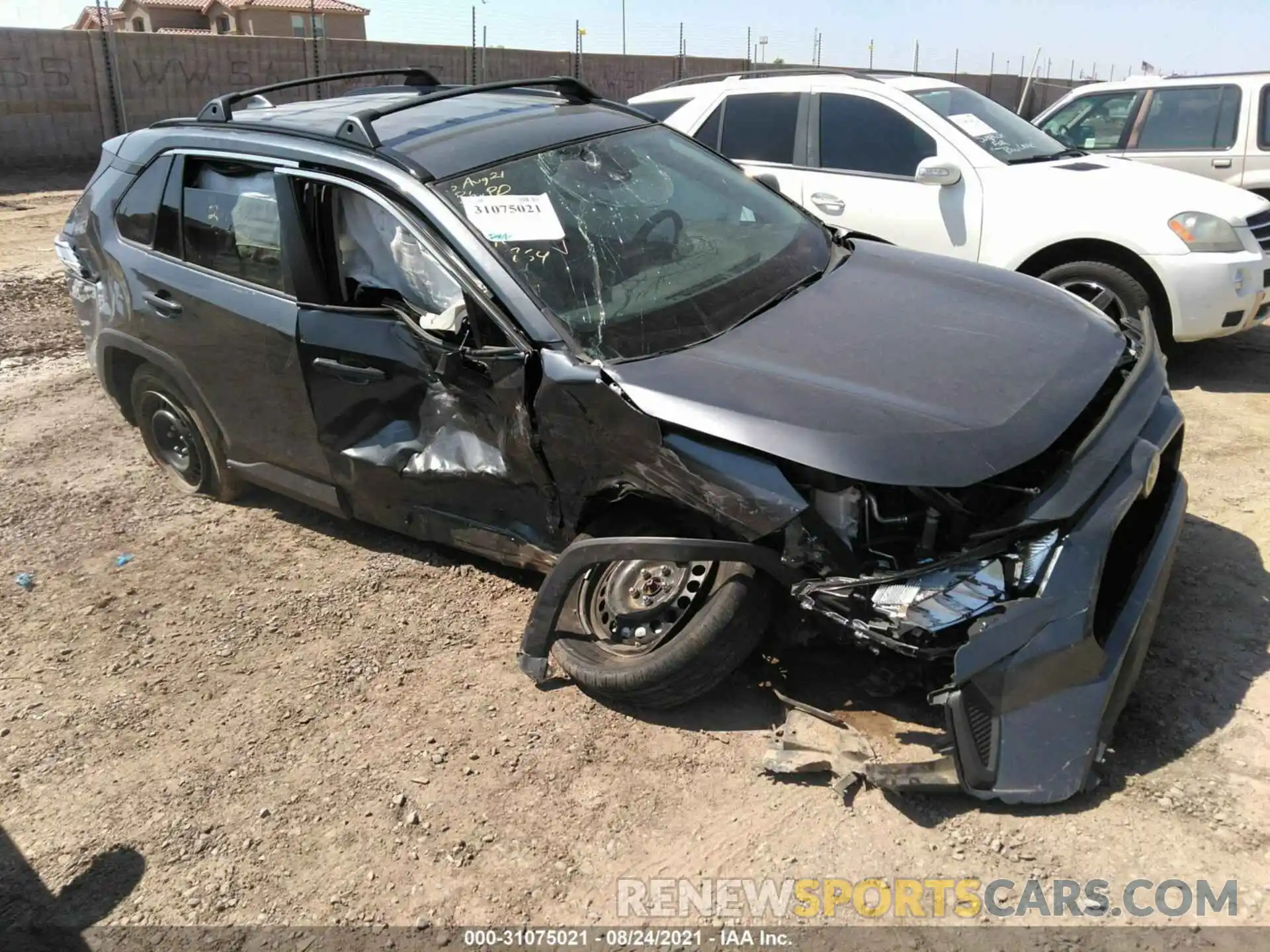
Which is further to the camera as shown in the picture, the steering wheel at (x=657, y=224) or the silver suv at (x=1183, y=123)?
the silver suv at (x=1183, y=123)

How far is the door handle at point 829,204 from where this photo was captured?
647 cm

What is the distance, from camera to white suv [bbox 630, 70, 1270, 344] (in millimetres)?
5555

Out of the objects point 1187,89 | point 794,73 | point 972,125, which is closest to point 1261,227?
point 972,125

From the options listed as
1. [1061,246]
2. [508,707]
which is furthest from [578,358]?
[1061,246]

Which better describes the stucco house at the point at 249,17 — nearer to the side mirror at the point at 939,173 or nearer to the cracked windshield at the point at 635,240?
the side mirror at the point at 939,173

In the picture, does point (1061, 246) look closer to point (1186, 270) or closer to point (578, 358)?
point (1186, 270)

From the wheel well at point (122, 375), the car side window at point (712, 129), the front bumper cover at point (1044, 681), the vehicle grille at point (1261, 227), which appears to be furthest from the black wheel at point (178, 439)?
the vehicle grille at point (1261, 227)

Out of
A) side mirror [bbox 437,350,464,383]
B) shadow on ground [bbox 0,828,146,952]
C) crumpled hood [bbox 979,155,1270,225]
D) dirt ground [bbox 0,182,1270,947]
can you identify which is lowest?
shadow on ground [bbox 0,828,146,952]

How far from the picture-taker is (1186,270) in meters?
5.48

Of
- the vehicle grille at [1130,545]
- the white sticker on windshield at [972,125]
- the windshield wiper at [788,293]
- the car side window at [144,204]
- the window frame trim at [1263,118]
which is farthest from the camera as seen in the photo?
the window frame trim at [1263,118]

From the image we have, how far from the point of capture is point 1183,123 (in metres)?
8.48

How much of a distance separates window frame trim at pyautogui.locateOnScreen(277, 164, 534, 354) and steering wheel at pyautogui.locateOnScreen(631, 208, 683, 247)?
0.65 m

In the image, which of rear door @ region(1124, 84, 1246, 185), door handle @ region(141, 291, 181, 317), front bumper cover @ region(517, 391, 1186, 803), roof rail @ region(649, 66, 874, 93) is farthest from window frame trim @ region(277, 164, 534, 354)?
rear door @ region(1124, 84, 1246, 185)

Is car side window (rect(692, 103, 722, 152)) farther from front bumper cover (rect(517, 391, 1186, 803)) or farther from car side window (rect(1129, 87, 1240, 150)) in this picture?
front bumper cover (rect(517, 391, 1186, 803))
